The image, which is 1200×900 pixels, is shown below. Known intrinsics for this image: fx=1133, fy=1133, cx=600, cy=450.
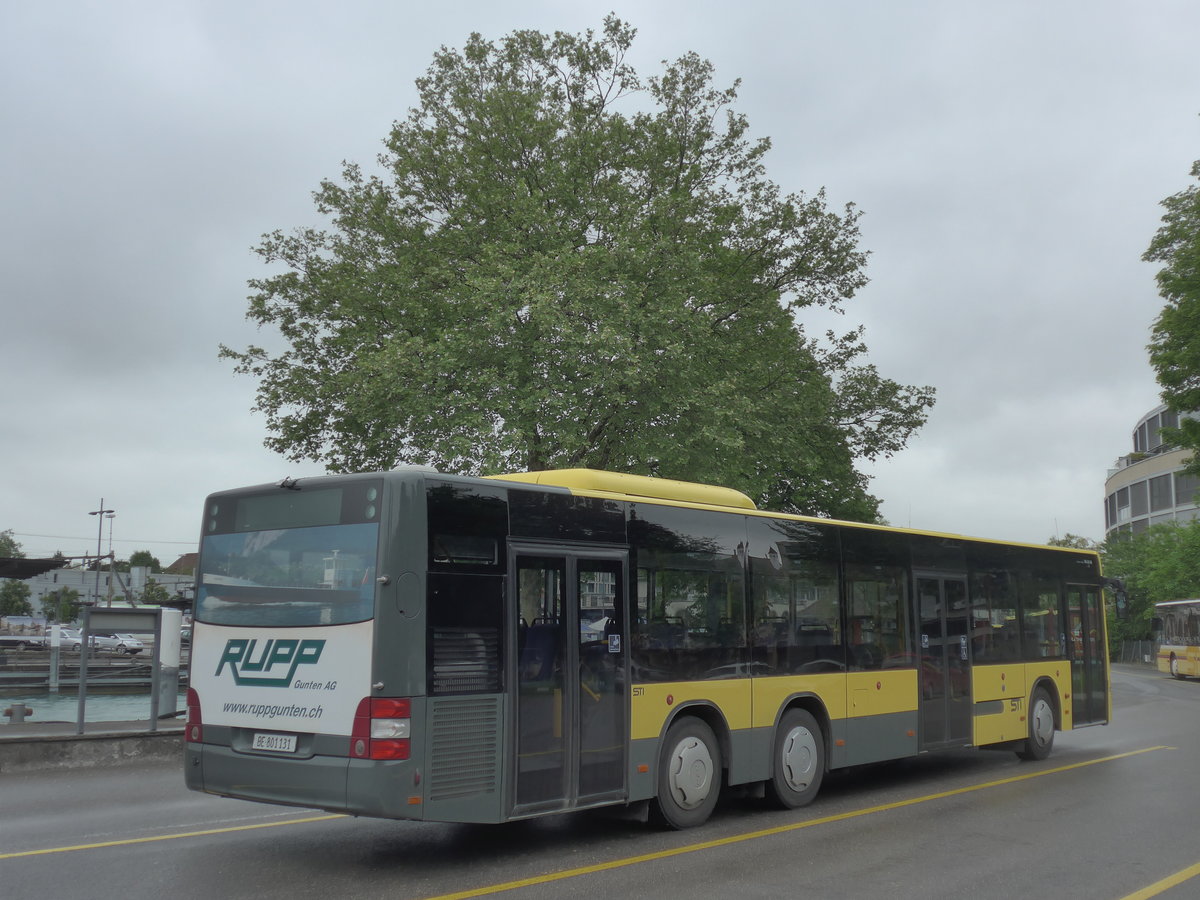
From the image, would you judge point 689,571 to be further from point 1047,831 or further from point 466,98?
point 466,98

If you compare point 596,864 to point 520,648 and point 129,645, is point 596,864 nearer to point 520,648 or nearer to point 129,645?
point 520,648

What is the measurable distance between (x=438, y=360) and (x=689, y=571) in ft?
41.9

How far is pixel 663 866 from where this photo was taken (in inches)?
317

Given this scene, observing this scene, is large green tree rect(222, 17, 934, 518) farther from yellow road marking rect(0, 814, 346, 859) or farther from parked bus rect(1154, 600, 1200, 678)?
parked bus rect(1154, 600, 1200, 678)

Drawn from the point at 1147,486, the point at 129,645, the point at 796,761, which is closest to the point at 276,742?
the point at 796,761

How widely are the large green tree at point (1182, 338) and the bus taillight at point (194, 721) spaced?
92.4 ft

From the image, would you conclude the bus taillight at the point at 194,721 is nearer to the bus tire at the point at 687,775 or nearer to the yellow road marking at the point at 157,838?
the yellow road marking at the point at 157,838

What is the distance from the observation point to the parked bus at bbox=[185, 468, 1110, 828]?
7.72 meters

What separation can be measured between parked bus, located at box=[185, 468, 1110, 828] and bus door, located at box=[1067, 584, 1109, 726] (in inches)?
212

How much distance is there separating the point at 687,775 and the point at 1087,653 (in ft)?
30.8

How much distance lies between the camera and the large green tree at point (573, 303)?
70.7ft

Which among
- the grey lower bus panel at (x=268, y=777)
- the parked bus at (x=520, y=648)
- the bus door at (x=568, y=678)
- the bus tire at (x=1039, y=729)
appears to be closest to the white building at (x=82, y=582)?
the bus tire at (x=1039, y=729)

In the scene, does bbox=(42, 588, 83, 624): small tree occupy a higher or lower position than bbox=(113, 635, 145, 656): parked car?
higher

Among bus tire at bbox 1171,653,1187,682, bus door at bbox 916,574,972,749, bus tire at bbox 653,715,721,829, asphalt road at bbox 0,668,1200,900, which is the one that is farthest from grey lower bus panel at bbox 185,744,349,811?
bus tire at bbox 1171,653,1187,682
